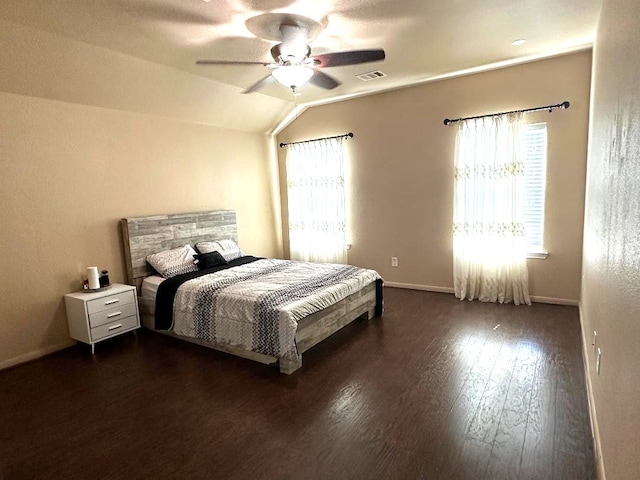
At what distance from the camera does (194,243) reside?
4836 mm

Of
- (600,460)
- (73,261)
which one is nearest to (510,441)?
(600,460)

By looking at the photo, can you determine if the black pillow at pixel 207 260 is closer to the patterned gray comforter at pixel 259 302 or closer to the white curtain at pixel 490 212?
the patterned gray comforter at pixel 259 302

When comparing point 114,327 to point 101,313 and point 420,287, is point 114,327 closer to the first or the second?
point 101,313

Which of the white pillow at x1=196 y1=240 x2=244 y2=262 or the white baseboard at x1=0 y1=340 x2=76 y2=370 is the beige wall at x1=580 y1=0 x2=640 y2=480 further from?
the white baseboard at x1=0 y1=340 x2=76 y2=370

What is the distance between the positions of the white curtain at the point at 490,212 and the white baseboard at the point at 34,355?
14.9 feet

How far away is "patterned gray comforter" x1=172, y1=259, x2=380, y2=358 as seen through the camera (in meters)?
2.99

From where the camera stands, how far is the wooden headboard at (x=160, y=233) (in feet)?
13.7

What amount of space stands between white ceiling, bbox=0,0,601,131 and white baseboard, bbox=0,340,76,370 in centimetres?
286

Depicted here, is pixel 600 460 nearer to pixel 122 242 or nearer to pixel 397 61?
pixel 397 61

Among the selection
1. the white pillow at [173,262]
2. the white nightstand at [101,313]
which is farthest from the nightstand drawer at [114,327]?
the white pillow at [173,262]

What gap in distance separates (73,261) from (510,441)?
4139 millimetres

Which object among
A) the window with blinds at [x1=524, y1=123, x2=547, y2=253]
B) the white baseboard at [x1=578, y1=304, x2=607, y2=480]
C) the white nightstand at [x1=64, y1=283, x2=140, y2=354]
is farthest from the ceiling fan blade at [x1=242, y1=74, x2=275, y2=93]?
the white baseboard at [x1=578, y1=304, x2=607, y2=480]

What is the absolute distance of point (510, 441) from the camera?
2.08 meters

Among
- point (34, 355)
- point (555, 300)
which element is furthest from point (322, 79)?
point (34, 355)
